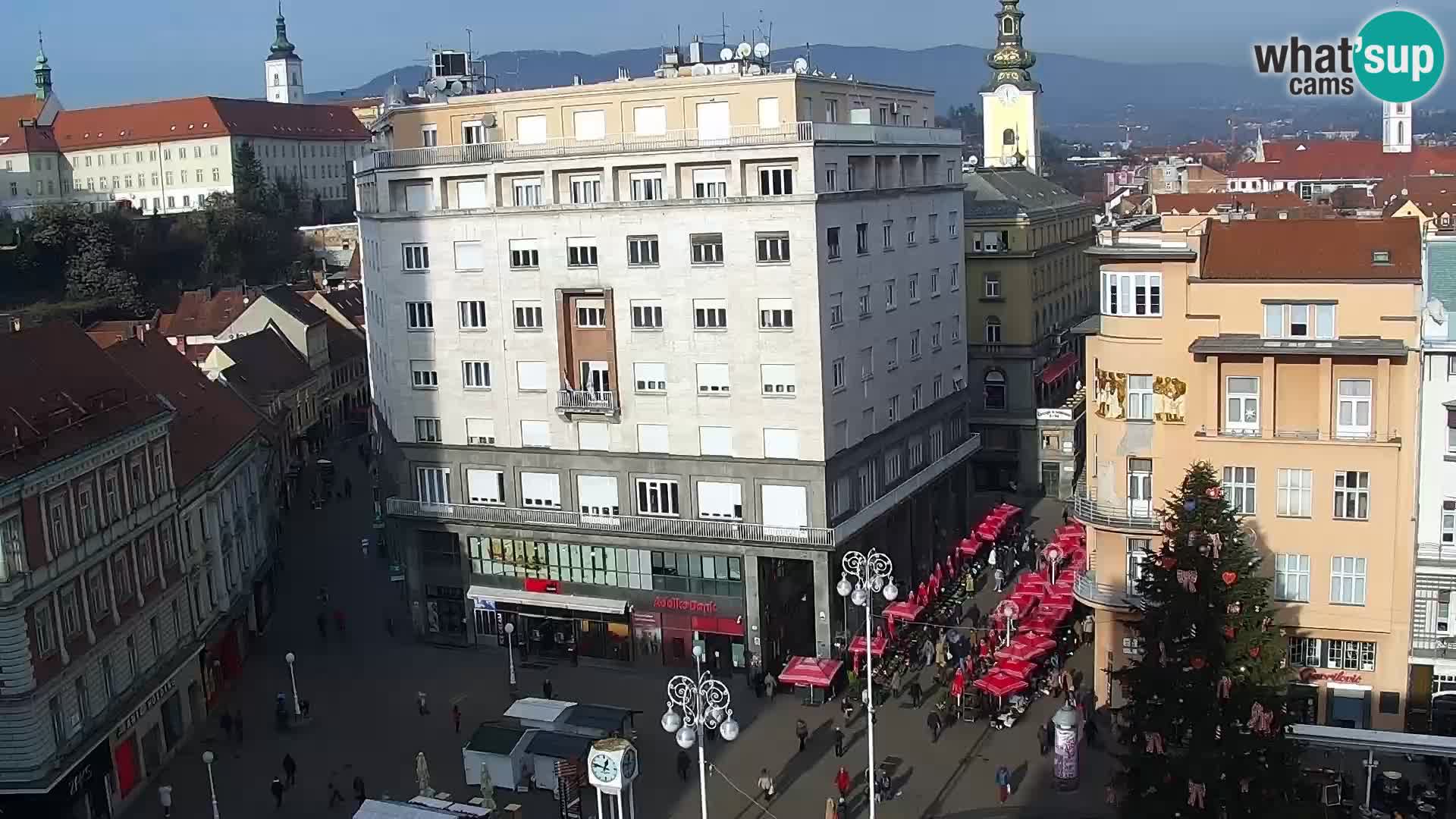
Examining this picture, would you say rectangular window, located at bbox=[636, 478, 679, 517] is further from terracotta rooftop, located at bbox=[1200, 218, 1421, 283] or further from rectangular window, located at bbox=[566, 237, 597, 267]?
terracotta rooftop, located at bbox=[1200, 218, 1421, 283]

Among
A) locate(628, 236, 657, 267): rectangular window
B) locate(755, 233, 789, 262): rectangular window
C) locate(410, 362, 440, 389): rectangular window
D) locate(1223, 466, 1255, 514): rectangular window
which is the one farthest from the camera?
locate(410, 362, 440, 389): rectangular window

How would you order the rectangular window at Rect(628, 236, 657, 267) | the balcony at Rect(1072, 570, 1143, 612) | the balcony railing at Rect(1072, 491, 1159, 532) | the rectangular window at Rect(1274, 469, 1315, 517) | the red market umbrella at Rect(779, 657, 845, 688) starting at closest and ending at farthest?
the rectangular window at Rect(1274, 469, 1315, 517) → the balcony railing at Rect(1072, 491, 1159, 532) → the balcony at Rect(1072, 570, 1143, 612) → the red market umbrella at Rect(779, 657, 845, 688) → the rectangular window at Rect(628, 236, 657, 267)

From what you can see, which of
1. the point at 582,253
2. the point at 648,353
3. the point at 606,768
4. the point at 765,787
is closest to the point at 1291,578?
the point at 765,787

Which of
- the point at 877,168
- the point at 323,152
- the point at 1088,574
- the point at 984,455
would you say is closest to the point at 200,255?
the point at 323,152

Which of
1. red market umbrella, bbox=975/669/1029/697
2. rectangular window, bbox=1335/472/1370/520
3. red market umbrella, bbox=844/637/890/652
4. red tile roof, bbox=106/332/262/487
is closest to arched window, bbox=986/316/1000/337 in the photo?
red market umbrella, bbox=844/637/890/652

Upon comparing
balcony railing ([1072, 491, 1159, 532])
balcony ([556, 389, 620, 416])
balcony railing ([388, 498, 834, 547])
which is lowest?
balcony railing ([388, 498, 834, 547])

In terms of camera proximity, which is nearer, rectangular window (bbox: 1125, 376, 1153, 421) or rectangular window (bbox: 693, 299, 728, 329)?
rectangular window (bbox: 1125, 376, 1153, 421)

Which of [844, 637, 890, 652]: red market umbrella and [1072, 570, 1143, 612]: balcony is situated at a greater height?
[1072, 570, 1143, 612]: balcony

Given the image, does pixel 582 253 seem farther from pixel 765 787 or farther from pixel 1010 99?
pixel 1010 99
